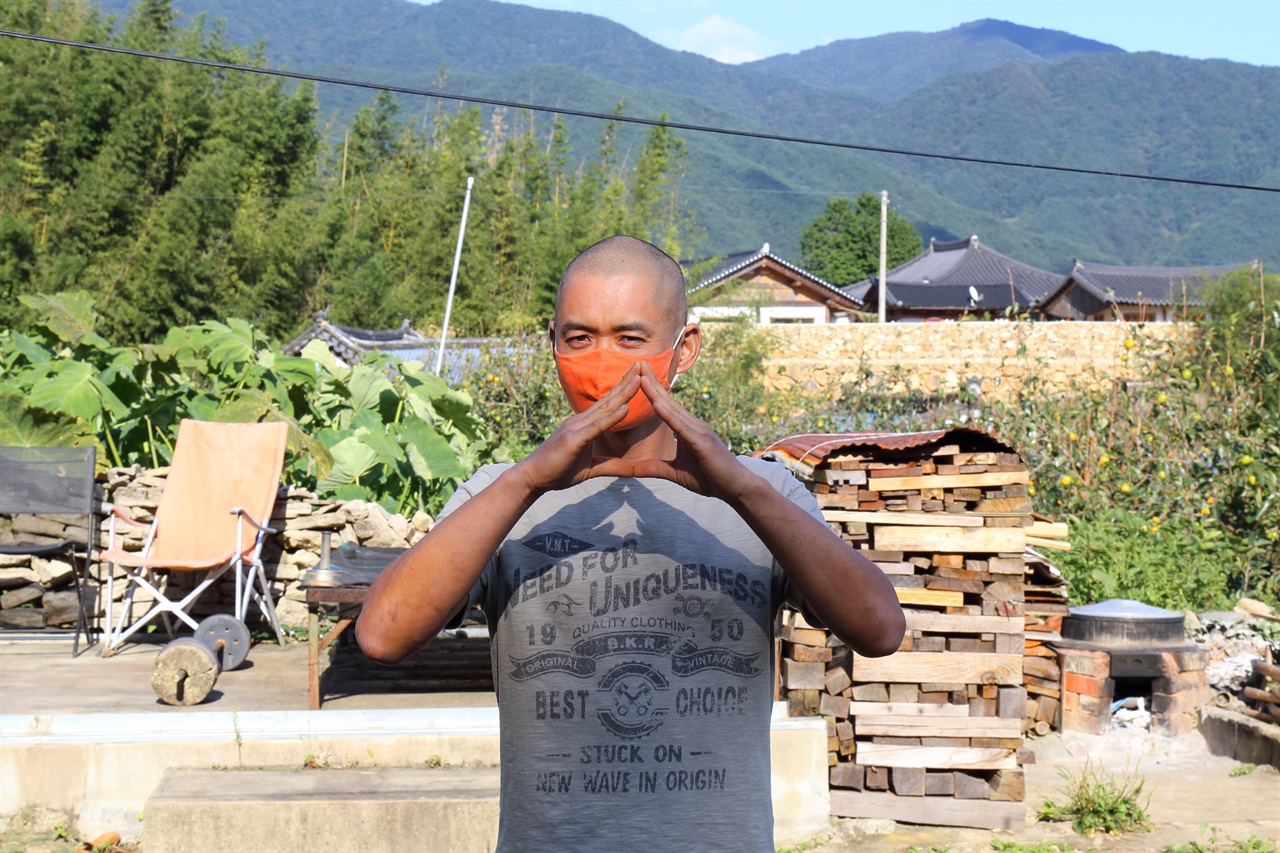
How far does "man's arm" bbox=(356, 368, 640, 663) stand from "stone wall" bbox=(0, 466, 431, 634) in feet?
20.8

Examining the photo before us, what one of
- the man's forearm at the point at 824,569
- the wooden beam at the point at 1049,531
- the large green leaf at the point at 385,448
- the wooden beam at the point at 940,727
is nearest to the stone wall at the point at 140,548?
the large green leaf at the point at 385,448

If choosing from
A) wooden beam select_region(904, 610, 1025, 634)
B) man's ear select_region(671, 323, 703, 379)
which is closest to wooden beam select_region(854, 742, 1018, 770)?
wooden beam select_region(904, 610, 1025, 634)

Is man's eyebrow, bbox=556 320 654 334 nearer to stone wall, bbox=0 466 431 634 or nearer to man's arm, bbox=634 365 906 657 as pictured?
man's arm, bbox=634 365 906 657

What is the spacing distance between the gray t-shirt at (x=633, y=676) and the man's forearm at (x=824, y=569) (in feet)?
0.38

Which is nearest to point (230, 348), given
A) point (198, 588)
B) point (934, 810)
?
A: point (198, 588)

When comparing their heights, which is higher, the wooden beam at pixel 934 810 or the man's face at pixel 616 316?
the man's face at pixel 616 316

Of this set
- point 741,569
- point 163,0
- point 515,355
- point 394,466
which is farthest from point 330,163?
point 741,569

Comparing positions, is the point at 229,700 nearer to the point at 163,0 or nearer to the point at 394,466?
the point at 394,466

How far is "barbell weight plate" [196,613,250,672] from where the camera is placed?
6.72m

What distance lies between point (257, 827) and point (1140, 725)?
499 cm

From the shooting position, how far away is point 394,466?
8.78 metres

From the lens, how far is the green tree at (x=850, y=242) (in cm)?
6844

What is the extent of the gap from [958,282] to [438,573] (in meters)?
51.9

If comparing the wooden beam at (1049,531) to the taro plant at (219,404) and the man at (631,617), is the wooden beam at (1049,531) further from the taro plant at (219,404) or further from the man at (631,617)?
the man at (631,617)
